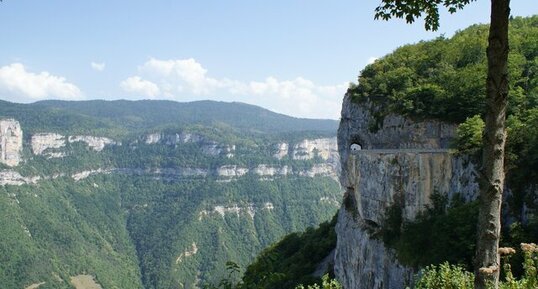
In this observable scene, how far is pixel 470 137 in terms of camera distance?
21922 millimetres

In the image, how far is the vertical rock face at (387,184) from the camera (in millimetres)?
23219

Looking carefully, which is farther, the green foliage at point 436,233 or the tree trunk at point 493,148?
the green foliage at point 436,233

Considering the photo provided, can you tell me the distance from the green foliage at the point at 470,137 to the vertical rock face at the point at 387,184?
0.54 meters

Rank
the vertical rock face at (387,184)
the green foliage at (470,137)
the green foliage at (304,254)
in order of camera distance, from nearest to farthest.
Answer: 1. the green foliage at (470,137)
2. the vertical rock face at (387,184)
3. the green foliage at (304,254)

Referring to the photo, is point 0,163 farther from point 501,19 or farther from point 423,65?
point 501,19

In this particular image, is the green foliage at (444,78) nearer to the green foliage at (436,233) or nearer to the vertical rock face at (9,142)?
the green foliage at (436,233)

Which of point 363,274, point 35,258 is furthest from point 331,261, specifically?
point 35,258

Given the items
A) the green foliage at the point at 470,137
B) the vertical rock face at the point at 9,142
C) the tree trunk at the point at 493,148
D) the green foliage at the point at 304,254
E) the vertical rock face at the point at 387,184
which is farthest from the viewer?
the vertical rock face at the point at 9,142

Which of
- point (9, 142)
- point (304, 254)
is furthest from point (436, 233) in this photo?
point (9, 142)

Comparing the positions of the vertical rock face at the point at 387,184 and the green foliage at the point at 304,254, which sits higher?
the vertical rock face at the point at 387,184

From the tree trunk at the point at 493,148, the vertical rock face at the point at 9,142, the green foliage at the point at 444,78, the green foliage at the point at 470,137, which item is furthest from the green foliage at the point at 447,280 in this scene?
the vertical rock face at the point at 9,142

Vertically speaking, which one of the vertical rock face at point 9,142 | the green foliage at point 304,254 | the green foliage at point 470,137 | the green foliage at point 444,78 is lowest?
the green foliage at point 304,254

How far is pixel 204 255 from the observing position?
6727 inches

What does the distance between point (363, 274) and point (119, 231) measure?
178400 mm
